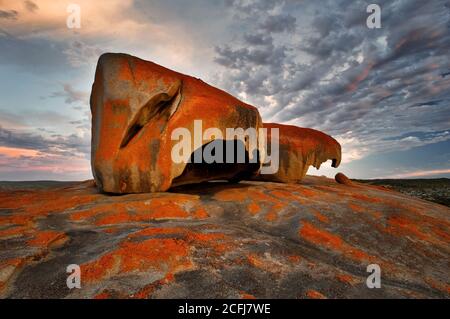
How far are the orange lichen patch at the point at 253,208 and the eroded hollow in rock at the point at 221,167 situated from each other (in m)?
2.12

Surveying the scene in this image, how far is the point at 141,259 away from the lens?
11.3 ft

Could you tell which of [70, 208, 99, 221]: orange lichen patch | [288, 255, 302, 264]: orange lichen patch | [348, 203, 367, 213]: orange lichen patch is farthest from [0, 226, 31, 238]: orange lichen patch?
[348, 203, 367, 213]: orange lichen patch

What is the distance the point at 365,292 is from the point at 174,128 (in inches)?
215

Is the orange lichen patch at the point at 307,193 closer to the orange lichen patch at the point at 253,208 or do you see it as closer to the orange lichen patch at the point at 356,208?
the orange lichen patch at the point at 356,208

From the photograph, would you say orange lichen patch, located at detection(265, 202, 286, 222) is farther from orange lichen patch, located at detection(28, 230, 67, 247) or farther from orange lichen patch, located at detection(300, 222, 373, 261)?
orange lichen patch, located at detection(28, 230, 67, 247)

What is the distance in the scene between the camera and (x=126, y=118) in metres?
7.05

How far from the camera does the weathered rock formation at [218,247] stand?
3.03 meters

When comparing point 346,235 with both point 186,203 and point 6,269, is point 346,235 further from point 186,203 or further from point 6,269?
point 6,269

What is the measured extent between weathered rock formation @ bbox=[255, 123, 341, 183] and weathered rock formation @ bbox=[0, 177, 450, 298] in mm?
5092

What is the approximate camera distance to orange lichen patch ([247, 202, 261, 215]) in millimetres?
6234

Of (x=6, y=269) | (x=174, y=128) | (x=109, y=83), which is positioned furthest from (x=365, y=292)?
(x=109, y=83)

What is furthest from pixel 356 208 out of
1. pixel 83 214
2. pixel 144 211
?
pixel 83 214

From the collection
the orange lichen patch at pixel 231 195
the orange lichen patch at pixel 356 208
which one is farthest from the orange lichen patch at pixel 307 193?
the orange lichen patch at pixel 231 195
